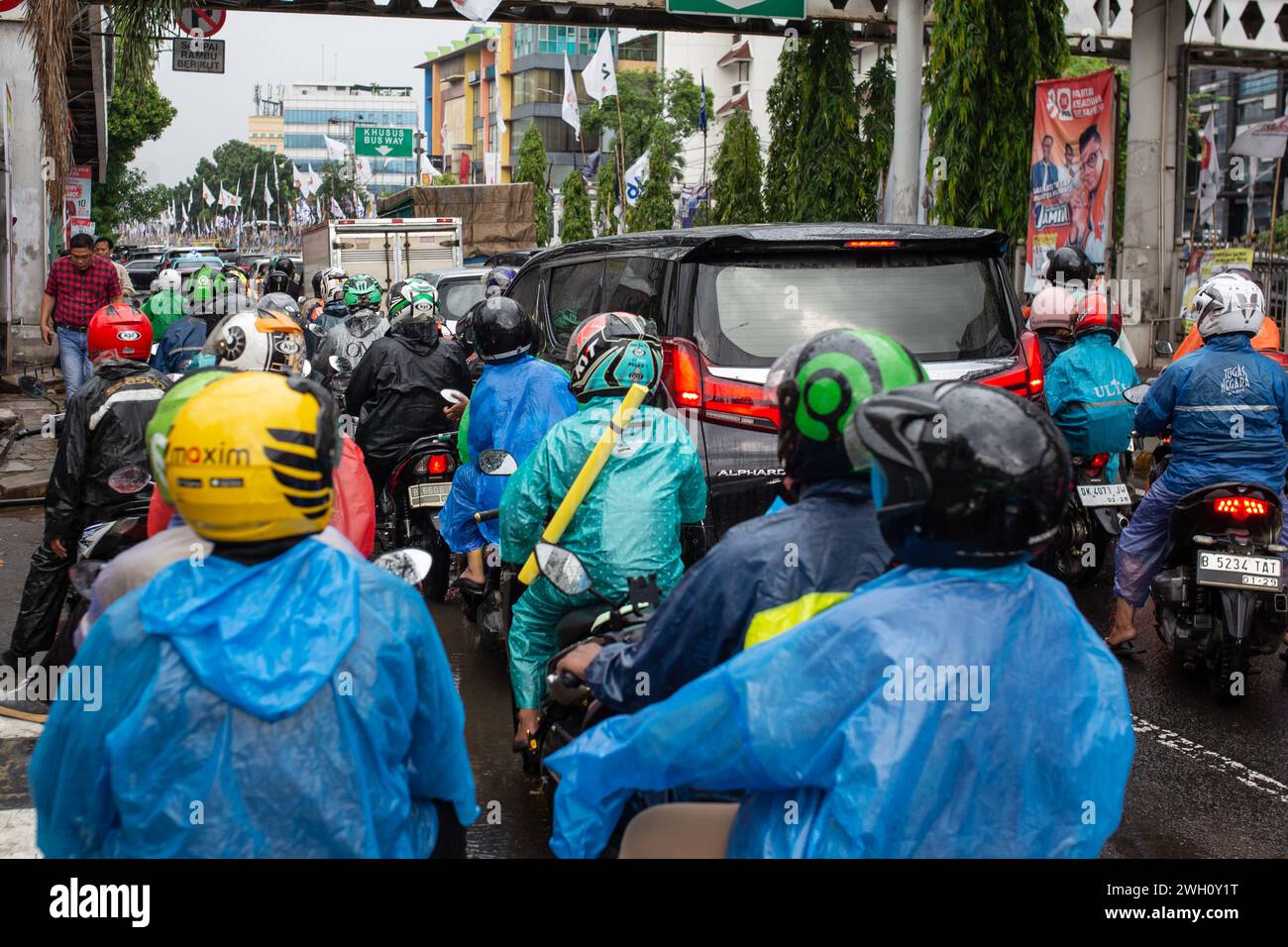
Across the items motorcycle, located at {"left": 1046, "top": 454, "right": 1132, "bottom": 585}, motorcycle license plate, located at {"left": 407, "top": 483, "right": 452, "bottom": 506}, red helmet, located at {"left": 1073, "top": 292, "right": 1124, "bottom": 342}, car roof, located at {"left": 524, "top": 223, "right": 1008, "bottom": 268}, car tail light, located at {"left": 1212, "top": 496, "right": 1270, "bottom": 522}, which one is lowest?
motorcycle, located at {"left": 1046, "top": 454, "right": 1132, "bottom": 585}

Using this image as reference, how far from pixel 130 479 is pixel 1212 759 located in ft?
14.3

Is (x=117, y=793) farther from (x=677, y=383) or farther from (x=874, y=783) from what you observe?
(x=677, y=383)

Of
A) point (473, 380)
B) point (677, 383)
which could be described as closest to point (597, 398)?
point (677, 383)

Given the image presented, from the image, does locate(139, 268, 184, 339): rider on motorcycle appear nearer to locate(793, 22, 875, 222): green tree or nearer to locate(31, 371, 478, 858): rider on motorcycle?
locate(31, 371, 478, 858): rider on motorcycle

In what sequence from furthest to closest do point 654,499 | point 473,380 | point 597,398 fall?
point 473,380 < point 597,398 < point 654,499

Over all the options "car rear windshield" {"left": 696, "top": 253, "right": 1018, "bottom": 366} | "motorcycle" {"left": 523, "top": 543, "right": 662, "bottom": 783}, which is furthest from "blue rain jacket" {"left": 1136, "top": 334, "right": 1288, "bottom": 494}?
"motorcycle" {"left": 523, "top": 543, "right": 662, "bottom": 783}

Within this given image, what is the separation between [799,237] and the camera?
625cm

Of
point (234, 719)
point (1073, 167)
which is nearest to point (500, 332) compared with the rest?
point (234, 719)

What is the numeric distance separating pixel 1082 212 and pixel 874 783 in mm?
14992

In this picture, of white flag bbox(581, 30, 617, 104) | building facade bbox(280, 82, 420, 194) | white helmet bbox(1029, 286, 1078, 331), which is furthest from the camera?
building facade bbox(280, 82, 420, 194)

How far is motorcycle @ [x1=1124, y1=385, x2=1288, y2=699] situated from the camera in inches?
243

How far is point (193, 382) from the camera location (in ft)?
9.09

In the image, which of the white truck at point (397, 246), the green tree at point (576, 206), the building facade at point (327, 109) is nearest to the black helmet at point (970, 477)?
the white truck at point (397, 246)

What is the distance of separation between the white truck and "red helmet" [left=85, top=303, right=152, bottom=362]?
18056 millimetres
